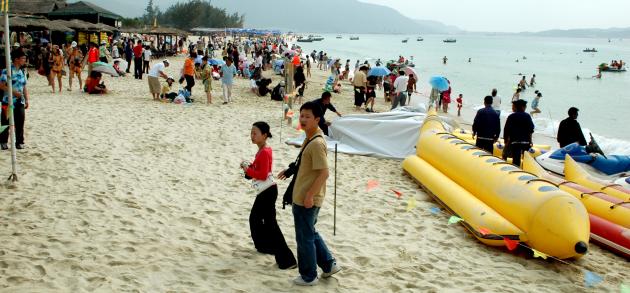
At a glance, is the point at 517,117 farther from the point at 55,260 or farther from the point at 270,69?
the point at 270,69

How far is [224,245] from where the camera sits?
4.48m

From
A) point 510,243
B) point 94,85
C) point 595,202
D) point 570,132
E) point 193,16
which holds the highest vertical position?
point 193,16

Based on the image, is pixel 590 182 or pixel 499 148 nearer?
pixel 590 182

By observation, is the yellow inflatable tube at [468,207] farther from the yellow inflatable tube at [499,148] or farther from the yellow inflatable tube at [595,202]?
the yellow inflatable tube at [499,148]

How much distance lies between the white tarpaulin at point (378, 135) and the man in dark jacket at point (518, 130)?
5.99ft

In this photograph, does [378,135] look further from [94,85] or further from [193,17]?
[193,17]

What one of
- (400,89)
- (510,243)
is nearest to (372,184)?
(510,243)

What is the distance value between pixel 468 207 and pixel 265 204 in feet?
8.46

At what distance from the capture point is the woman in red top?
379 centimetres

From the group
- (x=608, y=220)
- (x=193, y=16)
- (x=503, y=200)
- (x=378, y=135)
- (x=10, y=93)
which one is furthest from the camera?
(x=193, y=16)

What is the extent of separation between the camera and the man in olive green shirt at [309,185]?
3363 mm

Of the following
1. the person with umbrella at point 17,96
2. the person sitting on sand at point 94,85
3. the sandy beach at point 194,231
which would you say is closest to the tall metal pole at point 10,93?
the sandy beach at point 194,231

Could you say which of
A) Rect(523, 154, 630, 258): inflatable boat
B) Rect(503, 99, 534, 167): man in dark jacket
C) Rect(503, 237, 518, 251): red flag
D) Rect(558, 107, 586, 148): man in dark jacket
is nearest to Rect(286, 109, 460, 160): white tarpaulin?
Rect(503, 99, 534, 167): man in dark jacket

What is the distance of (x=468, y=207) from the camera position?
5.42 metres
